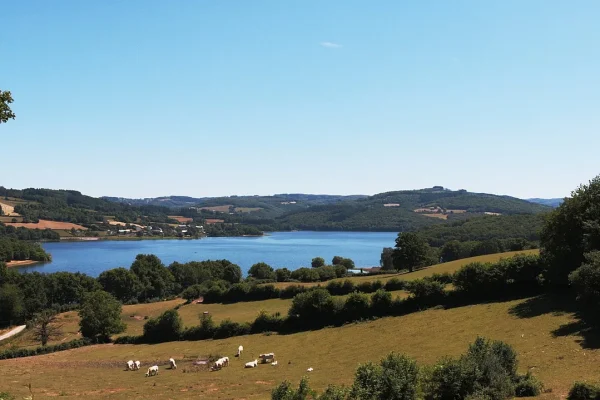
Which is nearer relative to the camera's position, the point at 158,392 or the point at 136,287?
the point at 158,392

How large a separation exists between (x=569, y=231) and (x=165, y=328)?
138 feet

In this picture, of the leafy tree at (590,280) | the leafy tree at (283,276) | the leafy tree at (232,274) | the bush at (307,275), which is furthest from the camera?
the leafy tree at (232,274)

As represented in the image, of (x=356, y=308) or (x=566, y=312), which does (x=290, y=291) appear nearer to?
(x=356, y=308)

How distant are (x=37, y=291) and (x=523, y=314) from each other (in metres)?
78.5

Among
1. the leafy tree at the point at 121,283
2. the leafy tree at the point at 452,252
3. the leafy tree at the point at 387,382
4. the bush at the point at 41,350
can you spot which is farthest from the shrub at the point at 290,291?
the leafy tree at the point at 452,252

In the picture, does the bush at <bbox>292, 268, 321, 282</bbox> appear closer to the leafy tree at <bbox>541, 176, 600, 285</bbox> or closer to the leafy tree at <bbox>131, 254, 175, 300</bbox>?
the leafy tree at <bbox>131, 254, 175, 300</bbox>

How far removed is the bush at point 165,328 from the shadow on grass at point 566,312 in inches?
1366

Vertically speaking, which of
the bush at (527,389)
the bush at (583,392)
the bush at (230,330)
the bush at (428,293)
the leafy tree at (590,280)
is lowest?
the bush at (230,330)

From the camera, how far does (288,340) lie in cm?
4622

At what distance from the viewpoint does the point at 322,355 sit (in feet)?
123

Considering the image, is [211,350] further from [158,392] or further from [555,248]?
[555,248]

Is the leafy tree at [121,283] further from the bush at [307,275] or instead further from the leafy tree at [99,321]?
the leafy tree at [99,321]

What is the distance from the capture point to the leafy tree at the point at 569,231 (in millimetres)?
40125


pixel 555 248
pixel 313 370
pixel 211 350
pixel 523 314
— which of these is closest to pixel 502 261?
pixel 555 248
